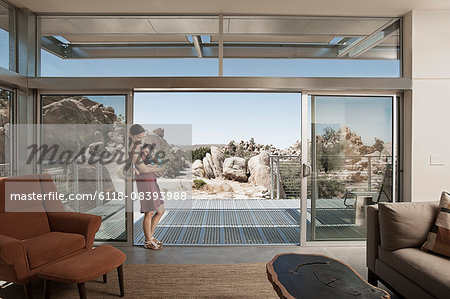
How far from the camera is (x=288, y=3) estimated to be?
2988 millimetres

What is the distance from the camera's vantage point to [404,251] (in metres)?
2.01

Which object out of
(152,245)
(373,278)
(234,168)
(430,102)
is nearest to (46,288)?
(152,245)

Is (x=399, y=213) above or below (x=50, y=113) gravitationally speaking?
below

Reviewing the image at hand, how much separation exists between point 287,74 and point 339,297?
2495 millimetres

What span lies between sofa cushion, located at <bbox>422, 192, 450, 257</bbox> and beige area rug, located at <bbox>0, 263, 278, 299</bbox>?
1.26 m

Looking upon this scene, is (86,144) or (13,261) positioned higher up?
(86,144)

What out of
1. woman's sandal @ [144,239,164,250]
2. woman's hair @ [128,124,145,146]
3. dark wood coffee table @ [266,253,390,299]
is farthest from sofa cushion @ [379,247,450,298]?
woman's hair @ [128,124,145,146]

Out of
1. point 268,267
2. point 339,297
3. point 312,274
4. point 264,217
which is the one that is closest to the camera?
point 339,297

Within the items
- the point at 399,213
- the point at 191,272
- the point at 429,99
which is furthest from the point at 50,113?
the point at 429,99

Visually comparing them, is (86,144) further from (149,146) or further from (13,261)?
(13,261)

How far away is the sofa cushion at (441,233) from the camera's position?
6.22ft


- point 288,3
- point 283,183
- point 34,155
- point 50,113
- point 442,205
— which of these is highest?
point 288,3

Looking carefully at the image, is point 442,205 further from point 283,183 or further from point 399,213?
point 283,183

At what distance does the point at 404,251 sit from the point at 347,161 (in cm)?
146
